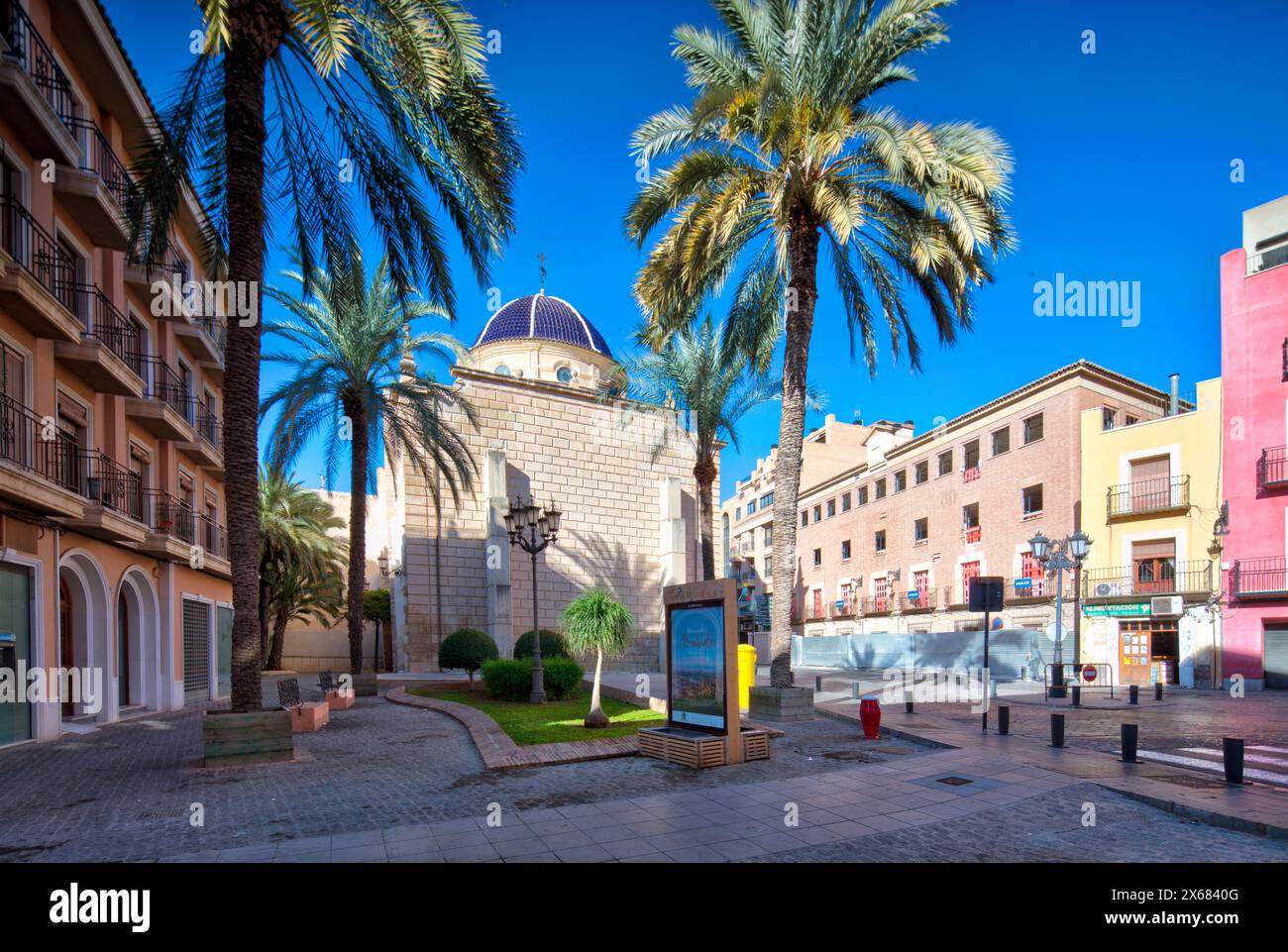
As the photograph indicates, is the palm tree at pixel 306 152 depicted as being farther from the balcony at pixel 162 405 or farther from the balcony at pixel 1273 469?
the balcony at pixel 1273 469

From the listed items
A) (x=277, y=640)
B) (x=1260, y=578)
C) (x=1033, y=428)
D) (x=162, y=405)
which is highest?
(x=1033, y=428)

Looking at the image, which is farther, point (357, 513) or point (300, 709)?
point (357, 513)

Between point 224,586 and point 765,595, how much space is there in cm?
4106

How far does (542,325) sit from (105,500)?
28171 millimetres

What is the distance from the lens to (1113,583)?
30203 millimetres

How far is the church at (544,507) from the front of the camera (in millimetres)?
29359

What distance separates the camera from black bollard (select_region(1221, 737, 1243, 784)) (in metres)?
8.51

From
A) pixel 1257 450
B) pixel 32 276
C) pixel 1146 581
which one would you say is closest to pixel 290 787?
pixel 32 276

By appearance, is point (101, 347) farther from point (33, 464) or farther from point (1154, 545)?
point (1154, 545)

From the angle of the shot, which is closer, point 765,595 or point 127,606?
point 127,606

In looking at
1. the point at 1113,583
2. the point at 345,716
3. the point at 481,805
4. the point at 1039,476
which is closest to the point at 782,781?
the point at 481,805

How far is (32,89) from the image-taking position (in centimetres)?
1184

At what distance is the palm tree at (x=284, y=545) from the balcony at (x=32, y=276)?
18.1m

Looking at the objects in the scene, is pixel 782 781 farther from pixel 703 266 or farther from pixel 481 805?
pixel 703 266
